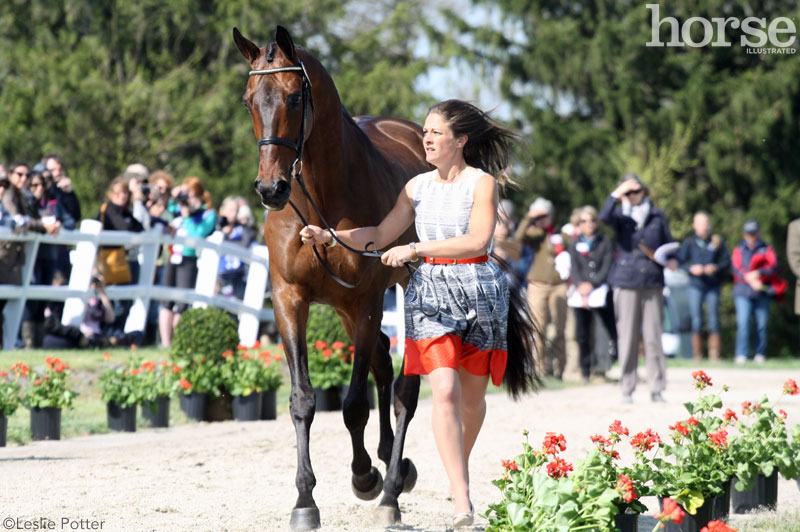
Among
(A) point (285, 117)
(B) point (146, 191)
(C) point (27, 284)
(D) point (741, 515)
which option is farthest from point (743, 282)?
(A) point (285, 117)

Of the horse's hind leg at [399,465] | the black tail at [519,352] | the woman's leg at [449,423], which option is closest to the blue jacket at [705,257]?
the black tail at [519,352]

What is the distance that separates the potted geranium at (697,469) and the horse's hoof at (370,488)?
154 centimetres

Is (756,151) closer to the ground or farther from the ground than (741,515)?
farther from the ground

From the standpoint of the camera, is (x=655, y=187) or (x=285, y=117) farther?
→ (x=655, y=187)

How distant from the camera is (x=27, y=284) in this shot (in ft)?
37.2

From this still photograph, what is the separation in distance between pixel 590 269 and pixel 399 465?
829 centimetres

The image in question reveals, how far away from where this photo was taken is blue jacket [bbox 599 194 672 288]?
1103 centimetres

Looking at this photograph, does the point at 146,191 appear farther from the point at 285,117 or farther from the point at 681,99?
the point at 681,99

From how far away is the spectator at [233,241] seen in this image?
1388 centimetres

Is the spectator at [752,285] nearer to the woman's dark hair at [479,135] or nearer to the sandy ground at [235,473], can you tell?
the sandy ground at [235,473]

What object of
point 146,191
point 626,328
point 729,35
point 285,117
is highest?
point 729,35

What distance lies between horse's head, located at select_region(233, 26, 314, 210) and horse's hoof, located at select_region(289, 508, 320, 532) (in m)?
1.35

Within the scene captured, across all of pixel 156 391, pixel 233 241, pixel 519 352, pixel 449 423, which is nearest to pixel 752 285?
pixel 233 241

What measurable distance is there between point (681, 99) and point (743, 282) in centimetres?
828
